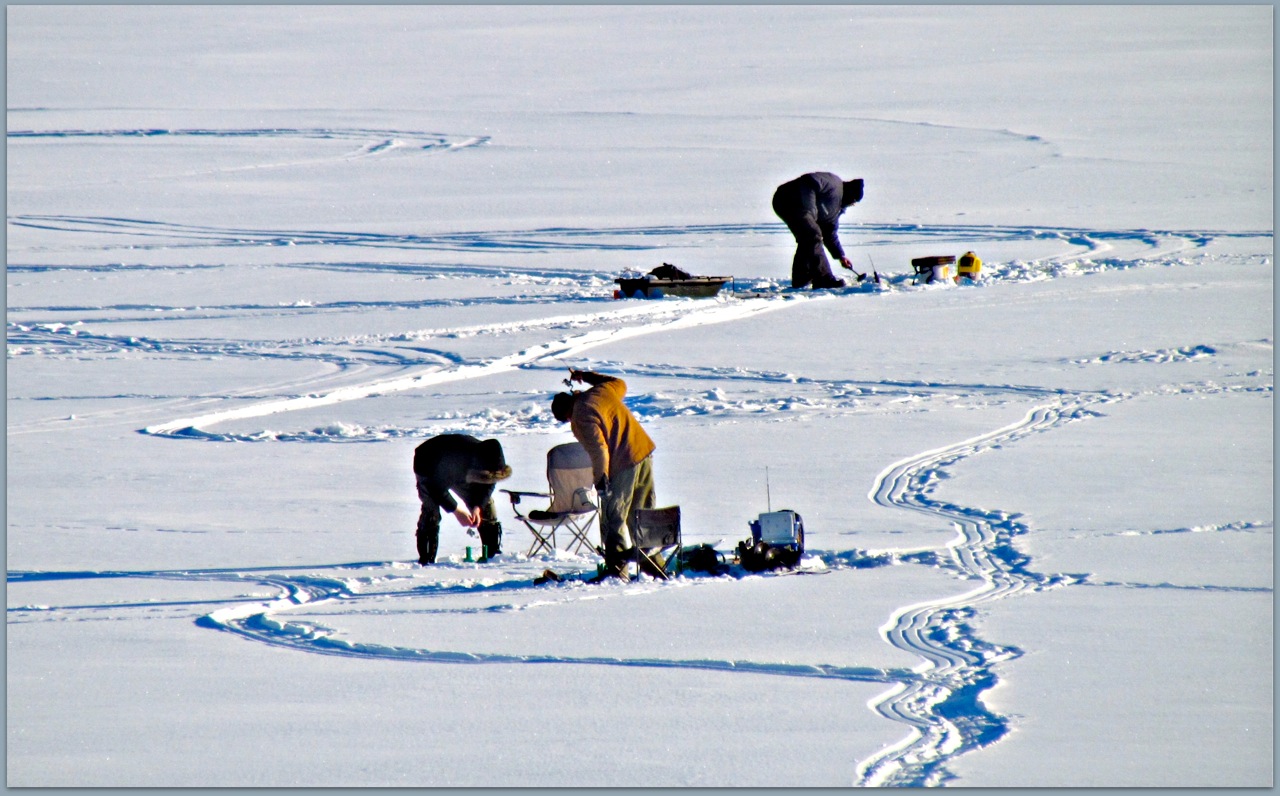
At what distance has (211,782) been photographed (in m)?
4.57

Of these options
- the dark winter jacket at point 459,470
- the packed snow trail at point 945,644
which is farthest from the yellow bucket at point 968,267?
the dark winter jacket at point 459,470

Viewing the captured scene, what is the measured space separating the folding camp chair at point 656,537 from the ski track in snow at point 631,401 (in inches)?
5.0

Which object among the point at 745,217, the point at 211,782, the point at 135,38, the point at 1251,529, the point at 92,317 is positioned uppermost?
the point at 135,38

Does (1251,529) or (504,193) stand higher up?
(504,193)

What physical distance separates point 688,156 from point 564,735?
21700 millimetres

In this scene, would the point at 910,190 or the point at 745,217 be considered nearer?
the point at 745,217

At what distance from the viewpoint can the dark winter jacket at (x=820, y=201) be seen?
14.8m

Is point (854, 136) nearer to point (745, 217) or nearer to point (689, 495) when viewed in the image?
point (745, 217)

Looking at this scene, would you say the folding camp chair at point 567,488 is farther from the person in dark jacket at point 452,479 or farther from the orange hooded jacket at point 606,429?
the orange hooded jacket at point 606,429

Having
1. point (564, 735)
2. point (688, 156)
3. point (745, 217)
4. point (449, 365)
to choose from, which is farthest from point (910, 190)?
point (564, 735)

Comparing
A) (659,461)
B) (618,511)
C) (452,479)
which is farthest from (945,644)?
(659,461)

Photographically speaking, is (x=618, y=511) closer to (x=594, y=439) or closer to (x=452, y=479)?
(x=594, y=439)

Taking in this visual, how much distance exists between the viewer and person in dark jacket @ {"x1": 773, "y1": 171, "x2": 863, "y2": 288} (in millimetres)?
14719

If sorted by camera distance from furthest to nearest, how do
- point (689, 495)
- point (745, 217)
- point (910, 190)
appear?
point (910, 190)
point (745, 217)
point (689, 495)
